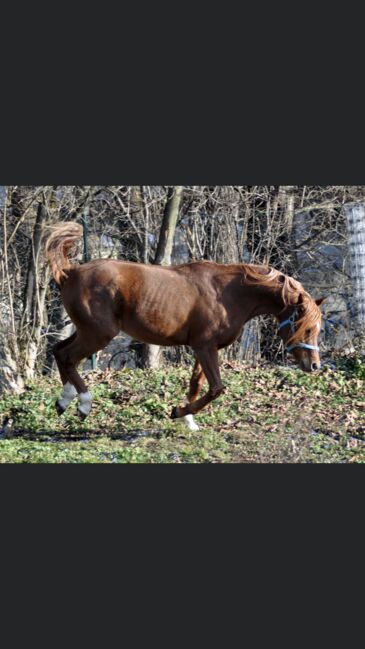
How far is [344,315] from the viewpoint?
13766 mm

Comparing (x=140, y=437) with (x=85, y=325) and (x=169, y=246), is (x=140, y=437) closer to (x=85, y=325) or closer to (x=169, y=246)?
(x=85, y=325)

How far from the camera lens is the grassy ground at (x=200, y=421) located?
8656 millimetres

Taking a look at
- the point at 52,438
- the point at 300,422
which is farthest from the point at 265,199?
the point at 52,438

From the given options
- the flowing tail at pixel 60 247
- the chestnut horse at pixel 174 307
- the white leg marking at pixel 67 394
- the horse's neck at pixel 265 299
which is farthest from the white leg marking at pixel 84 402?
the horse's neck at pixel 265 299

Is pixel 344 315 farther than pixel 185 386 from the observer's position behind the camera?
Yes

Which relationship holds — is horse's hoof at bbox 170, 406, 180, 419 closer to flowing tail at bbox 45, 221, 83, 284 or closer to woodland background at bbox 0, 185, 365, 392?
flowing tail at bbox 45, 221, 83, 284

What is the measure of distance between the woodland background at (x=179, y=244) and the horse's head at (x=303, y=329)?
3386 mm

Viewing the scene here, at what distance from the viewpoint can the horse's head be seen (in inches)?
349

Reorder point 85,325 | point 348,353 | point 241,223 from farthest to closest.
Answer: point 241,223, point 348,353, point 85,325

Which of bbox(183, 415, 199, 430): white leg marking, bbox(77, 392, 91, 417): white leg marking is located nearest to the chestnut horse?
bbox(77, 392, 91, 417): white leg marking

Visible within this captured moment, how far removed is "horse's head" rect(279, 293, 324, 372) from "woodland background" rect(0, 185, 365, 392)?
11.1ft

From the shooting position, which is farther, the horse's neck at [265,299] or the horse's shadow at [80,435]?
the horse's shadow at [80,435]

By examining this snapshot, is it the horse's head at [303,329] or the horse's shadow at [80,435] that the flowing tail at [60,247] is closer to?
the horse's shadow at [80,435]

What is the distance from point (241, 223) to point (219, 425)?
453 cm
